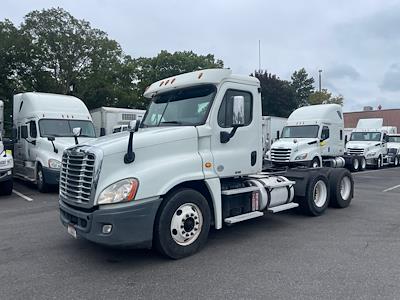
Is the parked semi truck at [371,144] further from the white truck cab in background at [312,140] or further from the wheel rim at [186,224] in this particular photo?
the wheel rim at [186,224]

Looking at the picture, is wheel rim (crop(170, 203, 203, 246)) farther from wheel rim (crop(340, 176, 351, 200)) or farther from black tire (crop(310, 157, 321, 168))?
black tire (crop(310, 157, 321, 168))

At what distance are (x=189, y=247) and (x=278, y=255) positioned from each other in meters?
1.33

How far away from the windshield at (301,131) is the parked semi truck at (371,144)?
595 centimetres

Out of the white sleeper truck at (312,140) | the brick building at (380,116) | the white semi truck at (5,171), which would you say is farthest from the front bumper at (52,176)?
the brick building at (380,116)

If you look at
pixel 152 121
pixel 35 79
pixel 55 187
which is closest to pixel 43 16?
pixel 35 79

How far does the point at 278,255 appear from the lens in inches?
209

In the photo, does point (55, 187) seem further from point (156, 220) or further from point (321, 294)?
point (321, 294)

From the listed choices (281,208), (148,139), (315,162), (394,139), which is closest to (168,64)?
(394,139)

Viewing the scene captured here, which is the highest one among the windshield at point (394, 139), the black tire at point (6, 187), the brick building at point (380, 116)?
the brick building at point (380, 116)

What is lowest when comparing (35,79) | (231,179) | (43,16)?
(231,179)

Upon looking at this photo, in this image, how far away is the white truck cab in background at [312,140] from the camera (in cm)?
1680

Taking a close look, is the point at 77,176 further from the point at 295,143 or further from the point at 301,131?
the point at 301,131

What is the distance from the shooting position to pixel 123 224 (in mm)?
4555

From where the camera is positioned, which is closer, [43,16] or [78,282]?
[78,282]
